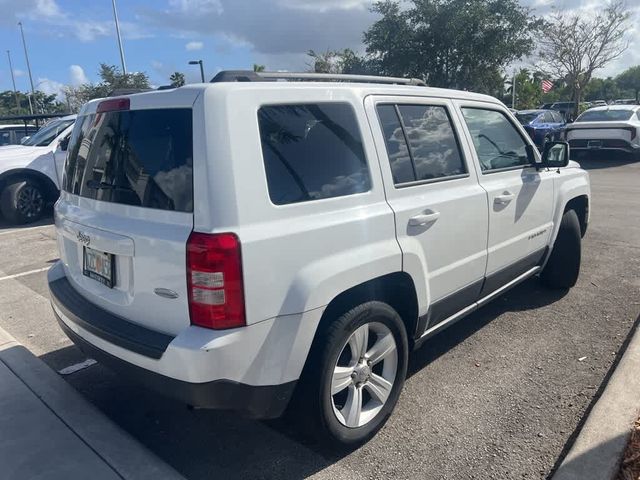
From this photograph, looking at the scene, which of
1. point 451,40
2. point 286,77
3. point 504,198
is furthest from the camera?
point 451,40

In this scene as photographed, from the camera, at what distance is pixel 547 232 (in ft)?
15.1

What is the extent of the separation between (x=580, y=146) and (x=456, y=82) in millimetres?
11752

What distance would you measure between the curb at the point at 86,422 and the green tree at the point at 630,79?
73827mm

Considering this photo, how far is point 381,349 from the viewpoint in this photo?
2.99 metres

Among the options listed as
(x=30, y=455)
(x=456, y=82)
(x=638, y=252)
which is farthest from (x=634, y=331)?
(x=456, y=82)

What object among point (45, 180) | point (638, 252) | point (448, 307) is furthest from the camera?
point (45, 180)

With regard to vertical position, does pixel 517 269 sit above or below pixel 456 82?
below

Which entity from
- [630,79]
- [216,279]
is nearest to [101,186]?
[216,279]

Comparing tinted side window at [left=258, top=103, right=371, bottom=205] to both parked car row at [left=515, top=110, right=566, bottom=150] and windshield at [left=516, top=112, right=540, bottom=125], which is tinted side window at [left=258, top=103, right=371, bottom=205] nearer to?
parked car row at [left=515, top=110, right=566, bottom=150]

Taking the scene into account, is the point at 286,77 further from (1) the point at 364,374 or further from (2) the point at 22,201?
(2) the point at 22,201

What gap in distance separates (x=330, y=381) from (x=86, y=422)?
5.00 ft

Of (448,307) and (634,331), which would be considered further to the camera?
(634,331)

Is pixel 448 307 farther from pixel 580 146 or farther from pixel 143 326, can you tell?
pixel 580 146

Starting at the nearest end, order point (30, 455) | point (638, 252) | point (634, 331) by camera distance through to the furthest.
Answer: point (30, 455), point (634, 331), point (638, 252)
